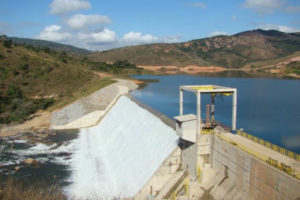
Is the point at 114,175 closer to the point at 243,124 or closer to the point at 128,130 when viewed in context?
the point at 128,130

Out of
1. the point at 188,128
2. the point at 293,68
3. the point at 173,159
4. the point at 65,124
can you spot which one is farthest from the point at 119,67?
the point at 188,128

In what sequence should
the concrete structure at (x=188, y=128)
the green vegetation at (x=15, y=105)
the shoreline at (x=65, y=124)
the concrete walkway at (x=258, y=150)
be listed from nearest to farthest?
the concrete walkway at (x=258, y=150) → the concrete structure at (x=188, y=128) → the shoreline at (x=65, y=124) → the green vegetation at (x=15, y=105)

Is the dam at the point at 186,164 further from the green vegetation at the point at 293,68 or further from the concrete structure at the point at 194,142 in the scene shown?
the green vegetation at the point at 293,68

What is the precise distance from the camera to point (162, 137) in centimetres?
1747

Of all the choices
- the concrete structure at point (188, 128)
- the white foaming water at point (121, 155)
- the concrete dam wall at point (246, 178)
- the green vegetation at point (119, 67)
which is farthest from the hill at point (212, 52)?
the concrete dam wall at point (246, 178)

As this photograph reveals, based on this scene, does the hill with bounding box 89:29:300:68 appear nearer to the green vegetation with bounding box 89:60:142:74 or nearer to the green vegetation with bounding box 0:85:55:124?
the green vegetation with bounding box 89:60:142:74

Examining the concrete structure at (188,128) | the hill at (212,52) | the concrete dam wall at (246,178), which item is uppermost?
the hill at (212,52)

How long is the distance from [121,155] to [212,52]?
123554 mm

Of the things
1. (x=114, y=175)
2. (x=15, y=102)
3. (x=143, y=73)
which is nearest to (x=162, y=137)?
(x=114, y=175)

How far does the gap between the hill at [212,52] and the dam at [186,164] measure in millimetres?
91882

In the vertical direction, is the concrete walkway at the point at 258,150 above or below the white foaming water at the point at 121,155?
above

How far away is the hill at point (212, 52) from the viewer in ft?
383

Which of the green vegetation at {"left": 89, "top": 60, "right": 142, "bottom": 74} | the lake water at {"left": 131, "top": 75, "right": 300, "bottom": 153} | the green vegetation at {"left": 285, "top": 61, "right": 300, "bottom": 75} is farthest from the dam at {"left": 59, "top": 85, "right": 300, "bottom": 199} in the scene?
the green vegetation at {"left": 285, "top": 61, "right": 300, "bottom": 75}

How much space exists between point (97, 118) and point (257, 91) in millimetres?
28489
